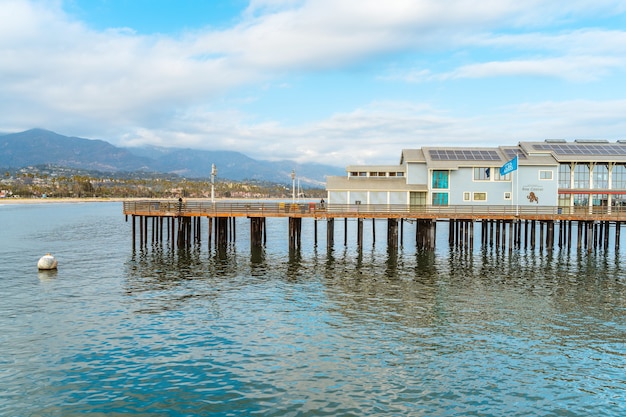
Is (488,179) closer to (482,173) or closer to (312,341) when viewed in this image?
(482,173)

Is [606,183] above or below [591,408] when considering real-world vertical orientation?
above

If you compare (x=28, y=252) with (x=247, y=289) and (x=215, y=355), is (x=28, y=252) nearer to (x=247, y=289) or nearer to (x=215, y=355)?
(x=247, y=289)

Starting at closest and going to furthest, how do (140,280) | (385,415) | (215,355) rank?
(385,415) → (215,355) → (140,280)

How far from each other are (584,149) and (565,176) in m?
5.42

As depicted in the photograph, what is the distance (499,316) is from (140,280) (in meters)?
26.4

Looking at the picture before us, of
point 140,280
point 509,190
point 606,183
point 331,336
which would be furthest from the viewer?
point 606,183

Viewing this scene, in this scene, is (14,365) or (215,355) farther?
(215,355)

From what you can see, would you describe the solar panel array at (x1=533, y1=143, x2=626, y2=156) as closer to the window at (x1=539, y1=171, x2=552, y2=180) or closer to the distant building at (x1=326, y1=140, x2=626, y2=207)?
the distant building at (x1=326, y1=140, x2=626, y2=207)

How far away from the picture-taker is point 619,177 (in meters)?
62.7

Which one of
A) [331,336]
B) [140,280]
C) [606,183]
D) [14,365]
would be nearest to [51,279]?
[140,280]

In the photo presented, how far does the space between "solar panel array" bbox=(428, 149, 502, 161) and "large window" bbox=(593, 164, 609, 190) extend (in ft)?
45.2

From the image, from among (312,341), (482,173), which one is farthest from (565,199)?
(312,341)

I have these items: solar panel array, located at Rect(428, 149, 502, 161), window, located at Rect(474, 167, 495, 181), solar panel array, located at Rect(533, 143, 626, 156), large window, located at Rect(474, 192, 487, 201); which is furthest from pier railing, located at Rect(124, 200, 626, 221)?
solar panel array, located at Rect(533, 143, 626, 156)

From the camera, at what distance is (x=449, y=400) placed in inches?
686
